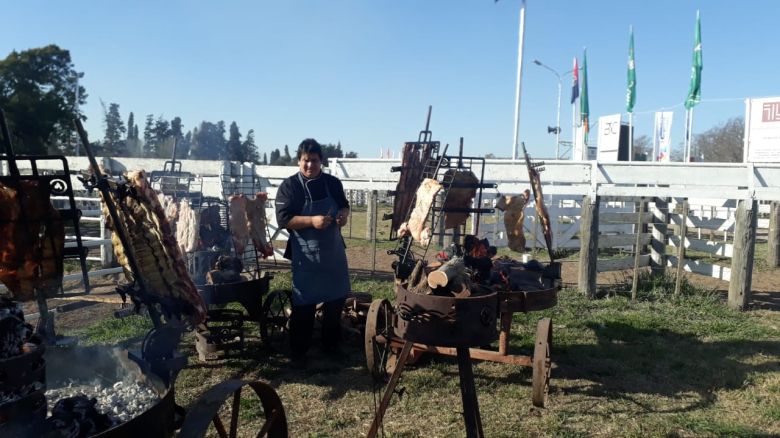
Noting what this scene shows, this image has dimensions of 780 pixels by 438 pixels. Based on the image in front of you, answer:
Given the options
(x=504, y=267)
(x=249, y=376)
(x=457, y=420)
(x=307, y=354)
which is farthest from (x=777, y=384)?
(x=249, y=376)

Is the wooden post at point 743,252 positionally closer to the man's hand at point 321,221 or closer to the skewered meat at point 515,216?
the skewered meat at point 515,216

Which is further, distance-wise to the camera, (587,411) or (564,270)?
(564,270)

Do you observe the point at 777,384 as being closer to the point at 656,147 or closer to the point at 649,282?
the point at 649,282

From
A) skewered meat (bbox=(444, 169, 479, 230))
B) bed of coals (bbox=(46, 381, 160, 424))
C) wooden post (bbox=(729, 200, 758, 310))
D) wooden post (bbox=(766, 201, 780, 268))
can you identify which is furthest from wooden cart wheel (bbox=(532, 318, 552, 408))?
wooden post (bbox=(766, 201, 780, 268))

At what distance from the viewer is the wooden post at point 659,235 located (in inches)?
369

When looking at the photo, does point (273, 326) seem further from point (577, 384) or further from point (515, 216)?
point (577, 384)

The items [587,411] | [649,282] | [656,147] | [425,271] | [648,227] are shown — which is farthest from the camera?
[656,147]

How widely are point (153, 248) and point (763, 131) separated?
35.5ft

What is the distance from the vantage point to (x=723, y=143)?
45.6 metres

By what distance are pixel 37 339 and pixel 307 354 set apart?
3.30 meters

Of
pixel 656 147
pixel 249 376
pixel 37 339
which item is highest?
pixel 656 147

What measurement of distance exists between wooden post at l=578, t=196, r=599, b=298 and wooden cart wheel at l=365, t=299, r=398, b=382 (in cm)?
424

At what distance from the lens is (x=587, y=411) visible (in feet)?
14.1

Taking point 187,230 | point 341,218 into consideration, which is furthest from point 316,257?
point 187,230
